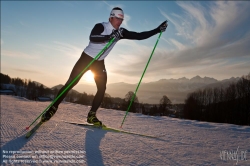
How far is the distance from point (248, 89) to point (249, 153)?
133 feet

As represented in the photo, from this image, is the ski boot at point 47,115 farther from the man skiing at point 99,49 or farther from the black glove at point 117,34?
the black glove at point 117,34

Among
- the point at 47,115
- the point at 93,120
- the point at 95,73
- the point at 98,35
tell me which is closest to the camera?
the point at 47,115

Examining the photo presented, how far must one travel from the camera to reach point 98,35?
3768 mm

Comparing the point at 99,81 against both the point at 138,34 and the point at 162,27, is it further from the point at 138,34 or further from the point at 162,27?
the point at 162,27

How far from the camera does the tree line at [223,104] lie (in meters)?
40.2

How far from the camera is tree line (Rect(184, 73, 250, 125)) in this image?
40194mm

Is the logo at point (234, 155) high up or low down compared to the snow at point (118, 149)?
down

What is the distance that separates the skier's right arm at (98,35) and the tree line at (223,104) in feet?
116

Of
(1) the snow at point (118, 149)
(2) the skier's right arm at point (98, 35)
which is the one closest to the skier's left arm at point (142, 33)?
(2) the skier's right arm at point (98, 35)

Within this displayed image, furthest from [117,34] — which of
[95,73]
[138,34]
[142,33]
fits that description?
[95,73]

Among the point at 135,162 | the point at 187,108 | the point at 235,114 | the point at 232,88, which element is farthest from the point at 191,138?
the point at 187,108

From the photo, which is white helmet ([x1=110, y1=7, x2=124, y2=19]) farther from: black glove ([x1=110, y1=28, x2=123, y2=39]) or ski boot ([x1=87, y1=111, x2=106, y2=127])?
ski boot ([x1=87, y1=111, x2=106, y2=127])

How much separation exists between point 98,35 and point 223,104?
61292 mm

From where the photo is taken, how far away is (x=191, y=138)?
3.03 m
